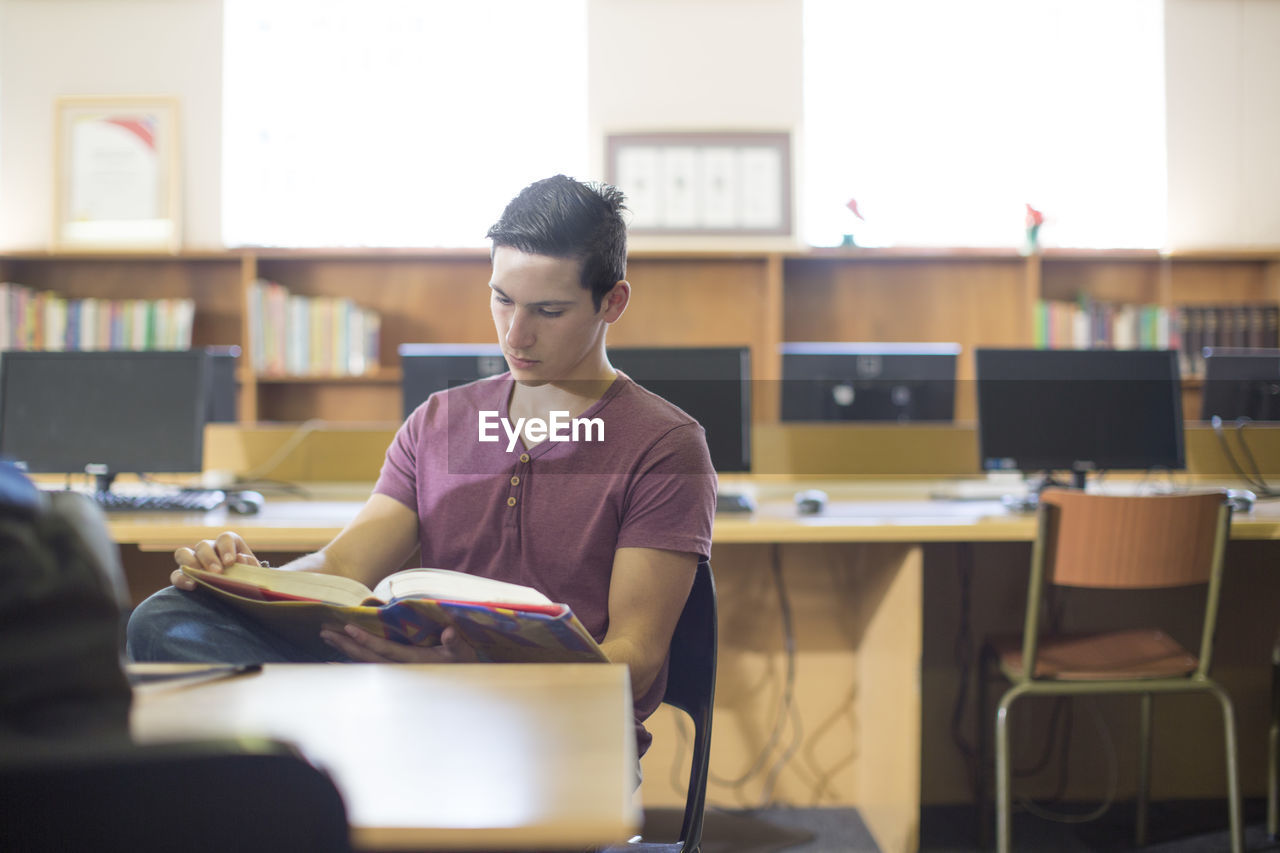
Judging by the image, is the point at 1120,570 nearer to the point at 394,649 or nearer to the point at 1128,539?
→ the point at 1128,539

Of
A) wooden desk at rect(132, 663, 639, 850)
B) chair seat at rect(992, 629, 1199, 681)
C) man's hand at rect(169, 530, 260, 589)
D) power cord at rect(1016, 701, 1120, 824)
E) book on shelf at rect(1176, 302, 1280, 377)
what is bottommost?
power cord at rect(1016, 701, 1120, 824)

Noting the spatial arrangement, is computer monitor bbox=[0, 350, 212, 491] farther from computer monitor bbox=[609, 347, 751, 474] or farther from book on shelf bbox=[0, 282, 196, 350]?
book on shelf bbox=[0, 282, 196, 350]

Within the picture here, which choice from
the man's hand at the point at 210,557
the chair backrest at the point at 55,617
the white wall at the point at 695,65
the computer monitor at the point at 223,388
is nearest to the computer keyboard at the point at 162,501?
the computer monitor at the point at 223,388

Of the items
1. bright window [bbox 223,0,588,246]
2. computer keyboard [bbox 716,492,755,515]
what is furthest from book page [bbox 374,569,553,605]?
bright window [bbox 223,0,588,246]

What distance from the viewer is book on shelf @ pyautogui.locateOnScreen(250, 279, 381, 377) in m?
3.81

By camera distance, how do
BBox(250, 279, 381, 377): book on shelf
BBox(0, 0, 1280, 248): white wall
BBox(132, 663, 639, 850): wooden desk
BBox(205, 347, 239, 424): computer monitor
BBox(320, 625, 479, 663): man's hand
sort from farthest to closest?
BBox(0, 0, 1280, 248): white wall, BBox(250, 279, 381, 377): book on shelf, BBox(205, 347, 239, 424): computer monitor, BBox(320, 625, 479, 663): man's hand, BBox(132, 663, 639, 850): wooden desk

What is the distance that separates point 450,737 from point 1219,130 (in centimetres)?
468

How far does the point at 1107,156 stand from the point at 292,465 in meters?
3.76

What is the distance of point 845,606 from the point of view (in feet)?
7.36

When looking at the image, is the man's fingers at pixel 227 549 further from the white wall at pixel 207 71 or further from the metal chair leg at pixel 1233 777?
the white wall at pixel 207 71

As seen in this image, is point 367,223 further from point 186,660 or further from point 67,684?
point 67,684

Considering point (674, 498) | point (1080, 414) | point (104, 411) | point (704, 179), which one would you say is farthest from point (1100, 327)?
point (104, 411)

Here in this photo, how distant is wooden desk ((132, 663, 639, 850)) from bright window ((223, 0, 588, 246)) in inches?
139

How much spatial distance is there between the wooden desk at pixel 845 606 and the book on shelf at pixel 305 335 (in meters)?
1.68
